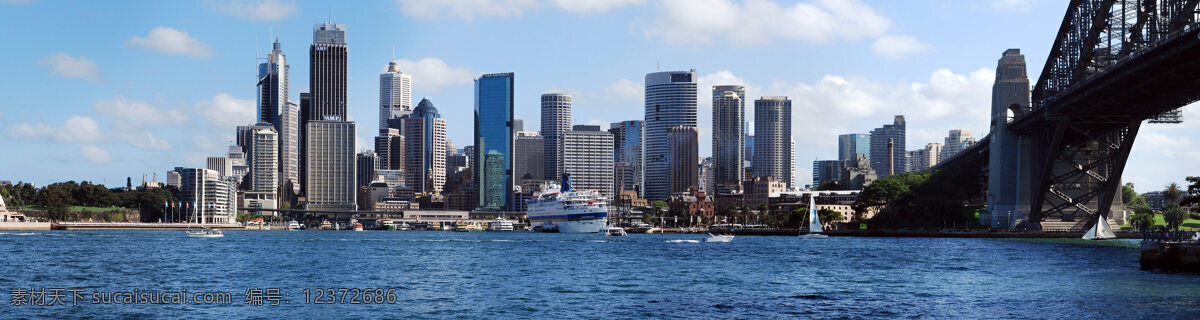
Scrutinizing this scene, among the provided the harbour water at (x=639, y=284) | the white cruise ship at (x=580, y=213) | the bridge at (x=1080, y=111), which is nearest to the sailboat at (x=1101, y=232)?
the bridge at (x=1080, y=111)

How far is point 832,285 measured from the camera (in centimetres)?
5306

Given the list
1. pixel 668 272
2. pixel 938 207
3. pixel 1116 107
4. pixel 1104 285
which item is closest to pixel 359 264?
pixel 668 272

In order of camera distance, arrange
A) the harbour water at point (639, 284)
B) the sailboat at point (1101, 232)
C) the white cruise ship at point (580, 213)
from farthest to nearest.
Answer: the white cruise ship at point (580, 213), the sailboat at point (1101, 232), the harbour water at point (639, 284)

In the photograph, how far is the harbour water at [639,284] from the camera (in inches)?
1571

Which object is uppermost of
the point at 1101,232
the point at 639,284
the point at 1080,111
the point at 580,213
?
the point at 1080,111

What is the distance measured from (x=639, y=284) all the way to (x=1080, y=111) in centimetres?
6329

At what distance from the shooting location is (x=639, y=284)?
5338 centimetres

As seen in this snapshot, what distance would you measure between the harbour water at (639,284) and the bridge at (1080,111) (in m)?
12.8

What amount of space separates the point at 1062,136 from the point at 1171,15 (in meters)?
31.9

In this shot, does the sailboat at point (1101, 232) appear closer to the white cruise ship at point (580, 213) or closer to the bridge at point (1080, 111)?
the bridge at point (1080, 111)

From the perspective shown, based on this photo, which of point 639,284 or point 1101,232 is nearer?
point 639,284

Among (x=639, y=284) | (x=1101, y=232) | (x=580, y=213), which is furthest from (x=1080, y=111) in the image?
(x=580, y=213)

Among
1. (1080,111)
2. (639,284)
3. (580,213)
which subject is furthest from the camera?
(580,213)

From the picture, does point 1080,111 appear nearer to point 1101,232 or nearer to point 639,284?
point 1101,232
